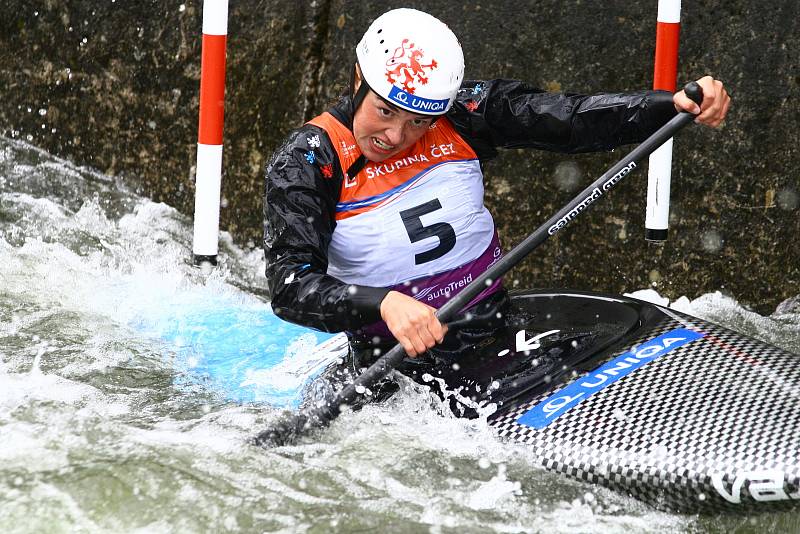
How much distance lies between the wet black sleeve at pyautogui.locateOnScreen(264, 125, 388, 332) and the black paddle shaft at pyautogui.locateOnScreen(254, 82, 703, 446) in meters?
0.18

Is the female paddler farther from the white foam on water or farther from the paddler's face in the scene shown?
the white foam on water

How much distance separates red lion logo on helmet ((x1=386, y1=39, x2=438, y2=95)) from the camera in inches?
112

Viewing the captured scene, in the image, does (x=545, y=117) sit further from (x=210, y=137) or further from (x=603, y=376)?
(x=210, y=137)

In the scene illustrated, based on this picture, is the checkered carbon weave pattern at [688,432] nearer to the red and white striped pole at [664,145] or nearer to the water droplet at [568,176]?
the red and white striped pole at [664,145]

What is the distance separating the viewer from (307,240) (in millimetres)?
2898

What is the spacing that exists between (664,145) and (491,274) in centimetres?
167

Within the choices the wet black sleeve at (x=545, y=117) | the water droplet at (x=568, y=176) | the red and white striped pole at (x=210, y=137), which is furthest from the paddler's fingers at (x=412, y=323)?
the water droplet at (x=568, y=176)

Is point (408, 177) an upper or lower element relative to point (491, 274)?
upper

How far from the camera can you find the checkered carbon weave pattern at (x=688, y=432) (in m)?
2.56

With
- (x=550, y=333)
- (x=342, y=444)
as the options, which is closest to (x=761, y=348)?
(x=550, y=333)

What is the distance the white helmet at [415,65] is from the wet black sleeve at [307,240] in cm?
27

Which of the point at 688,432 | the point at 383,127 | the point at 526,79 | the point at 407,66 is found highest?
the point at 526,79

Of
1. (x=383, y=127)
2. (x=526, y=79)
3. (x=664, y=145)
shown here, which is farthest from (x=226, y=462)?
(x=526, y=79)

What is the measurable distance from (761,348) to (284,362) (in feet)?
5.09
